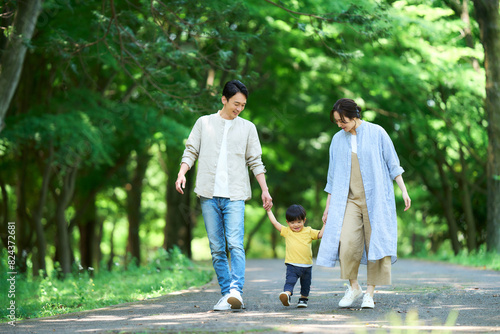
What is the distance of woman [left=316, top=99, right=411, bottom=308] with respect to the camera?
6246 mm

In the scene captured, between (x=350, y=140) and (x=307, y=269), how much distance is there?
1318 millimetres

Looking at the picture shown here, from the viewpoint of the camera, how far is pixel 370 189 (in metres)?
6.33

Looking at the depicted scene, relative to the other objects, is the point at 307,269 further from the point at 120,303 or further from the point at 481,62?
the point at 481,62

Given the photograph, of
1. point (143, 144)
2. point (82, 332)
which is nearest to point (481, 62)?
point (143, 144)

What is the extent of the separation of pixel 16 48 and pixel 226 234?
572 centimetres

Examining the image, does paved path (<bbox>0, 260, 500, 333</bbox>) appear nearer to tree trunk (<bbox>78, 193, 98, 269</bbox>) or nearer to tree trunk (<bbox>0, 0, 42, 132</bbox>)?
tree trunk (<bbox>0, 0, 42, 132</bbox>)

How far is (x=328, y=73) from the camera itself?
19.4 meters

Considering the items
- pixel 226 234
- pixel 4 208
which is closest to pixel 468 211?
pixel 4 208

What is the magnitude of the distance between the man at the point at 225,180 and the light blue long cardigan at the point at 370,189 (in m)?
0.65

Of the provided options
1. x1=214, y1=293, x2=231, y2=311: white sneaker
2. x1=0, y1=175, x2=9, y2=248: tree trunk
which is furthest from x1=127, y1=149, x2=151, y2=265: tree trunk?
x1=214, y1=293, x2=231, y2=311: white sneaker

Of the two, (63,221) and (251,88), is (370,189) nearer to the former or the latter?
(63,221)

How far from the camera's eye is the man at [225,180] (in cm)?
635

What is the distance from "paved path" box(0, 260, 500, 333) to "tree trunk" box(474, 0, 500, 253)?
666 centimetres

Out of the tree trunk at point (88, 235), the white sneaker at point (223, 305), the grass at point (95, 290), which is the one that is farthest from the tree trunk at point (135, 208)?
the white sneaker at point (223, 305)
